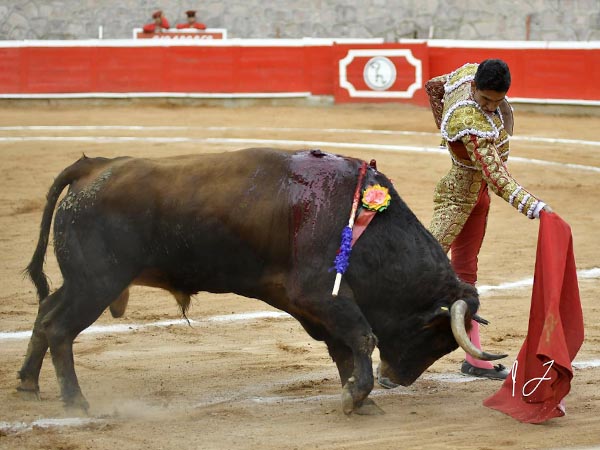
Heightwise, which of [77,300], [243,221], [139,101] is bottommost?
[139,101]

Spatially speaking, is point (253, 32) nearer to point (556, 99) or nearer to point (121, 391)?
point (556, 99)

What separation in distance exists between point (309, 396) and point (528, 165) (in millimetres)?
7309

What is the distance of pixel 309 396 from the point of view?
472 cm

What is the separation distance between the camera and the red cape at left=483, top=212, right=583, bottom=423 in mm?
4332

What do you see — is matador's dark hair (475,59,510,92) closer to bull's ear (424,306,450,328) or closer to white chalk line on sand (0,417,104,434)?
bull's ear (424,306,450,328)

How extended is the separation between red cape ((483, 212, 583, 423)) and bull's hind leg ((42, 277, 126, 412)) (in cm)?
166

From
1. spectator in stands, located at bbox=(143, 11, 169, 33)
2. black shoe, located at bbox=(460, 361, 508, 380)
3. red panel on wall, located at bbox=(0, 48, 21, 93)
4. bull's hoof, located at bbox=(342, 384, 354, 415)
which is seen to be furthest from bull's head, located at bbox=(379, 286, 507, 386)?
spectator in stands, located at bbox=(143, 11, 169, 33)

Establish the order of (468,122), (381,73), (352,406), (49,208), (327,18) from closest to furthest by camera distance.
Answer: (352,406) < (468,122) < (49,208) < (381,73) < (327,18)

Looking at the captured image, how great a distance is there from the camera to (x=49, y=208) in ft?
15.6

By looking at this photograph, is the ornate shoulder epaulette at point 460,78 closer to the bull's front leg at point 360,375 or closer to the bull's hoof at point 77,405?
the bull's front leg at point 360,375

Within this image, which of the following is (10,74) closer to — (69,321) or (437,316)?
(69,321)

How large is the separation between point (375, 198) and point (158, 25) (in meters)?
16.1

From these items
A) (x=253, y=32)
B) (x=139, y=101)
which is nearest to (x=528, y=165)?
(x=139, y=101)

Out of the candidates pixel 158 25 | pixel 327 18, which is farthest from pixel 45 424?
pixel 327 18
